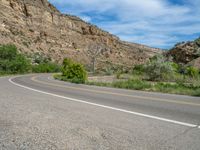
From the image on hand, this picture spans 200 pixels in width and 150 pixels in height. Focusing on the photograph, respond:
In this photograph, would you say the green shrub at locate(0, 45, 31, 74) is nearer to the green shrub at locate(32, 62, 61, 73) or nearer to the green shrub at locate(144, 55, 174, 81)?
the green shrub at locate(32, 62, 61, 73)

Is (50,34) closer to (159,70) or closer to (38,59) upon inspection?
(38,59)

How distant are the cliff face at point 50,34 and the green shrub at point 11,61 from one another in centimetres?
1540

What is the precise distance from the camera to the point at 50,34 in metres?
93.6

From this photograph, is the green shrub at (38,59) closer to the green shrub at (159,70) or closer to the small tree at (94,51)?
the small tree at (94,51)

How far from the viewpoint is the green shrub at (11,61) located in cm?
5734

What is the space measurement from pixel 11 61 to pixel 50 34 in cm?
3757

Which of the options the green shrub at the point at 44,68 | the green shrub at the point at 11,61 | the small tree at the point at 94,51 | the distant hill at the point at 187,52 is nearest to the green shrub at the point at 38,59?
the green shrub at the point at 44,68

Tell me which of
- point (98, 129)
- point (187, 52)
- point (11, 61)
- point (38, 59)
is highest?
point (187, 52)

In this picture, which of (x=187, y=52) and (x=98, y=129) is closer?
(x=98, y=129)

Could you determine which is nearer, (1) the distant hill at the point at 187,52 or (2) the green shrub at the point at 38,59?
(1) the distant hill at the point at 187,52

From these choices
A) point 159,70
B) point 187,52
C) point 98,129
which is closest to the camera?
point 98,129

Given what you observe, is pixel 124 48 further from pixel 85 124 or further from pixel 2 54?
pixel 85 124

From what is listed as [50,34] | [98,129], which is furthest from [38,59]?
[98,129]

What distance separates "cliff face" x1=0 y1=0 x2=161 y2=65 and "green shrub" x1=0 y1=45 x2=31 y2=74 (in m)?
15.4
